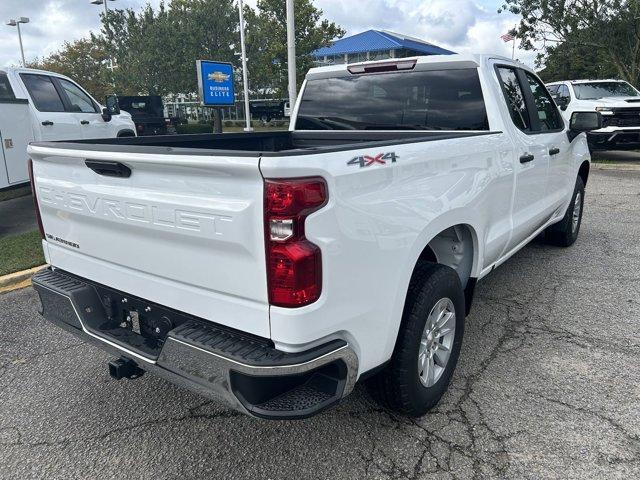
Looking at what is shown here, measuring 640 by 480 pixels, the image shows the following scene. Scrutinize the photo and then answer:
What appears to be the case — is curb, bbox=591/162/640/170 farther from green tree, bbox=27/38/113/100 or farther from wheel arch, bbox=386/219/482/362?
green tree, bbox=27/38/113/100

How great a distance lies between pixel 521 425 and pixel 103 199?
2410mm

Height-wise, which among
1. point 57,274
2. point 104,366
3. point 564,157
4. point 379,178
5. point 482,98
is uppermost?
point 482,98

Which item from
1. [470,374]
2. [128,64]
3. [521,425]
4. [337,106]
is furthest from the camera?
[128,64]

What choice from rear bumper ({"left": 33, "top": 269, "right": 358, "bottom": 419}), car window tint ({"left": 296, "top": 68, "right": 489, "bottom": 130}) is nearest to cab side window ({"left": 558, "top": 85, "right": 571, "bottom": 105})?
car window tint ({"left": 296, "top": 68, "right": 489, "bottom": 130})

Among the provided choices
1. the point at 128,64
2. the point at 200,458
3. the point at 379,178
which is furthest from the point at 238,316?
the point at 128,64

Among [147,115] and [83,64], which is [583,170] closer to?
[147,115]

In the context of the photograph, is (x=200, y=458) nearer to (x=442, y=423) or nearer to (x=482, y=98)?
(x=442, y=423)

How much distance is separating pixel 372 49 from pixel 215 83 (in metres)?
34.8

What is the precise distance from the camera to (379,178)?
7.06 ft

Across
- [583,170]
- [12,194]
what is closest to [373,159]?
[583,170]

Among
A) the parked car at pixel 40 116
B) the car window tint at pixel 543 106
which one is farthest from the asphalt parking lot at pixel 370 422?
the parked car at pixel 40 116

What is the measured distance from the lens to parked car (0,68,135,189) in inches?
270

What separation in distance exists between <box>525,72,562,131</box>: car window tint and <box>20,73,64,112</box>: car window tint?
24.4 ft

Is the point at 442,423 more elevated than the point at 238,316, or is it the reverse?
the point at 238,316
